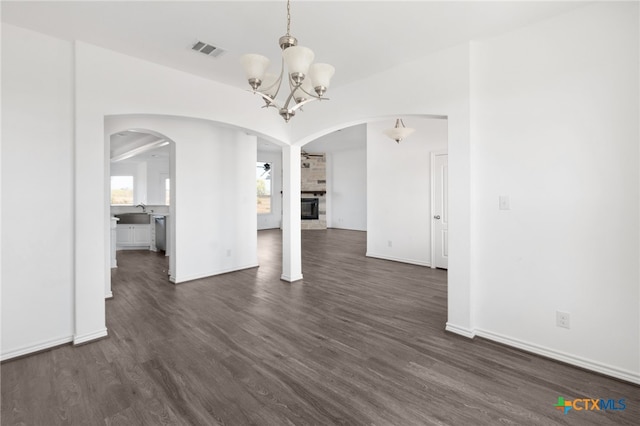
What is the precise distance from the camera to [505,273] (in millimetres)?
2902

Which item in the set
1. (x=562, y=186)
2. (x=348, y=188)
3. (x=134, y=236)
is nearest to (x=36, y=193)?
(x=562, y=186)

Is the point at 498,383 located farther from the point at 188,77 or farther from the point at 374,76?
the point at 188,77

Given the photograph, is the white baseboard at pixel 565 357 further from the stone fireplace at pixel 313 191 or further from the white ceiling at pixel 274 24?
the stone fireplace at pixel 313 191

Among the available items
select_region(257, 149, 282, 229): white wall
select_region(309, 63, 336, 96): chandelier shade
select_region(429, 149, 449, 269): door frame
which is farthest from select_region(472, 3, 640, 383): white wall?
select_region(257, 149, 282, 229): white wall

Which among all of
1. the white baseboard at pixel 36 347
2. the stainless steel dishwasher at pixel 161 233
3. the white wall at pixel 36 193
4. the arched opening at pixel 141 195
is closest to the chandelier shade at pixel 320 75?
the white wall at pixel 36 193

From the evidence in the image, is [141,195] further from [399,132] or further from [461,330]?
[461,330]

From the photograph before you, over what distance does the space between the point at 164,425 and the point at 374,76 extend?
377cm

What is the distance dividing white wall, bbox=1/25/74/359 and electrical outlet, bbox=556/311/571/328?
171 inches

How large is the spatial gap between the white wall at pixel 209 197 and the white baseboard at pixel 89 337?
5.80 ft

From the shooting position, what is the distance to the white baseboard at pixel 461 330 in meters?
3.00

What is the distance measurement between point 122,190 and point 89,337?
11302 mm

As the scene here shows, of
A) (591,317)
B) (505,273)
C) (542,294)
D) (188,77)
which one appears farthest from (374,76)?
(591,317)

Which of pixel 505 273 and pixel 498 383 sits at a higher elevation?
pixel 505 273

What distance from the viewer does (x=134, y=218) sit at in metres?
7.70
